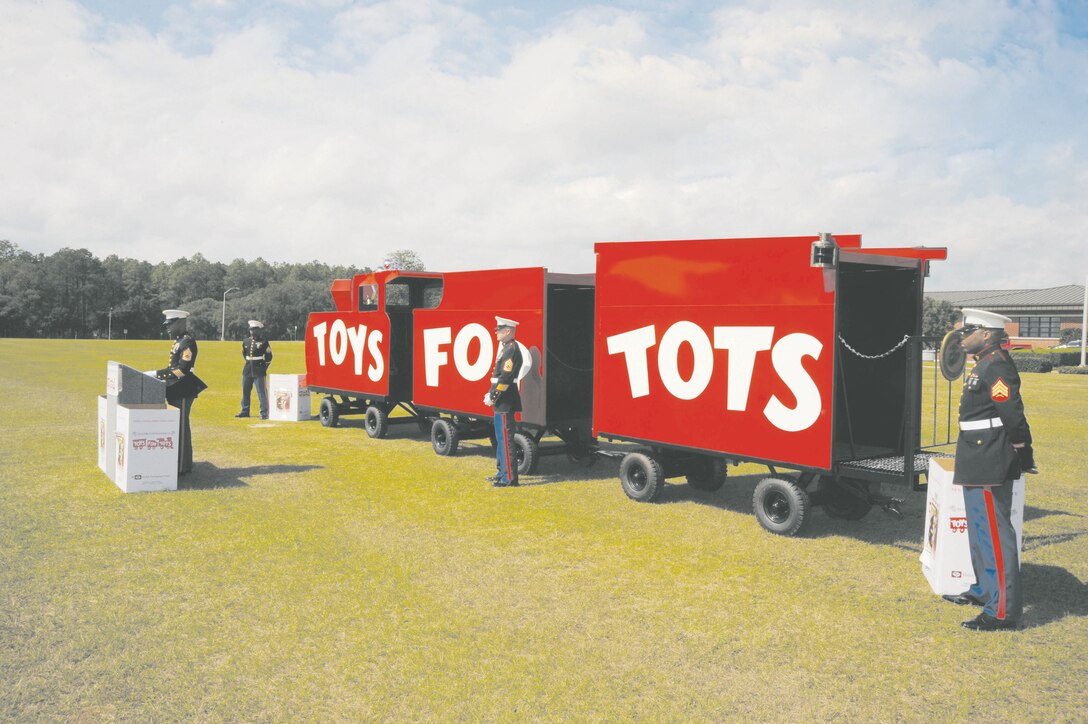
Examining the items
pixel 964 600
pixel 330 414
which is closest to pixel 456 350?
pixel 330 414

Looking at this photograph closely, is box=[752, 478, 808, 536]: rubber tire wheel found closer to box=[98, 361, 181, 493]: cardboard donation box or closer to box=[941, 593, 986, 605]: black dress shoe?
box=[941, 593, 986, 605]: black dress shoe

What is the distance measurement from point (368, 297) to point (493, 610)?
10.4 m

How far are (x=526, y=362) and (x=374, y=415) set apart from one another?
499cm

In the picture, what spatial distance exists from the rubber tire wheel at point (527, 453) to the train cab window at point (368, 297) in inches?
202

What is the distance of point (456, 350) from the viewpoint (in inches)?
493

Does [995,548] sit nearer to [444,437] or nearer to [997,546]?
[997,546]

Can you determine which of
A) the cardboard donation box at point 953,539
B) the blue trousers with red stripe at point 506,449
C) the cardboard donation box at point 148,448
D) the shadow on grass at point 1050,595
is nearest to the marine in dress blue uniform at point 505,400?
the blue trousers with red stripe at point 506,449

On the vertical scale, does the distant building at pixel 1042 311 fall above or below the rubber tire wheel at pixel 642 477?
above

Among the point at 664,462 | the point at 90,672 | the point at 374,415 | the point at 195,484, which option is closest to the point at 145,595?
the point at 90,672

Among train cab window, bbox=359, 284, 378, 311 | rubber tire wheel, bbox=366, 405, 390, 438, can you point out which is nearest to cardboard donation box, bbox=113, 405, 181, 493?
rubber tire wheel, bbox=366, 405, 390, 438

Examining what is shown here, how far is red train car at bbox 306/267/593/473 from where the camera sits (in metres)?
11.1

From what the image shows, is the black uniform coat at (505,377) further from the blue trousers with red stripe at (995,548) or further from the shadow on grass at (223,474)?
the blue trousers with red stripe at (995,548)

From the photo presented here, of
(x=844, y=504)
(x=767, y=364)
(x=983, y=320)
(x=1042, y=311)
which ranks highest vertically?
(x=1042, y=311)

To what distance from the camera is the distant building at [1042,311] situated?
80.9 m
